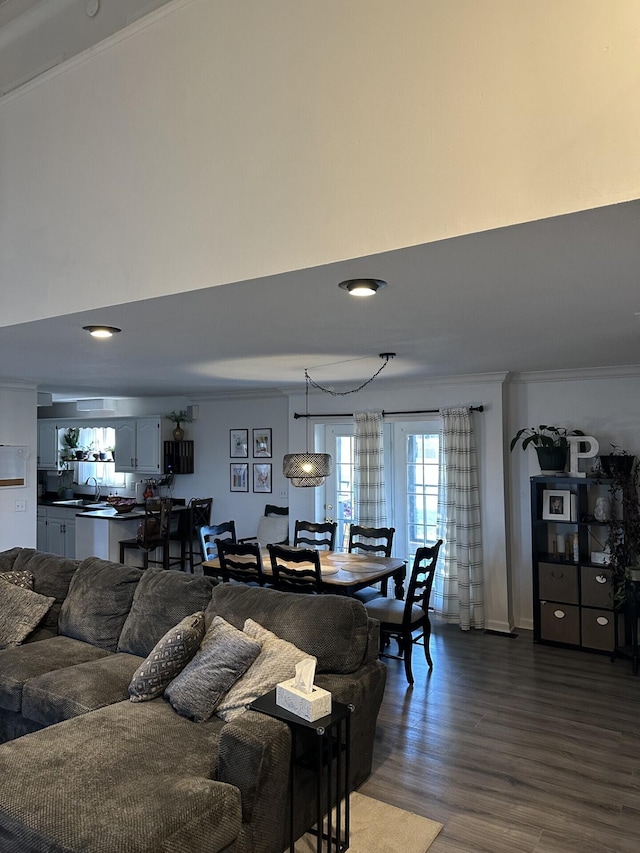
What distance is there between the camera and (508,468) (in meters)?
5.78

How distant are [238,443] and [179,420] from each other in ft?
3.35

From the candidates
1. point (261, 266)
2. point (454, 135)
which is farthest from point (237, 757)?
point (454, 135)

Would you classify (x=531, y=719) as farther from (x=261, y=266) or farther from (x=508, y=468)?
(x=261, y=266)

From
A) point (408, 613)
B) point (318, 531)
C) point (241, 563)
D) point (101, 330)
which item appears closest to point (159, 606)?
A: point (241, 563)

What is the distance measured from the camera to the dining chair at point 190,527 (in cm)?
754

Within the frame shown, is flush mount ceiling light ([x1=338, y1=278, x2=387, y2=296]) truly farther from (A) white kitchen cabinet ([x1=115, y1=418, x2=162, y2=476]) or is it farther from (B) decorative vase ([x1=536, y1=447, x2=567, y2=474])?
(A) white kitchen cabinet ([x1=115, y1=418, x2=162, y2=476])

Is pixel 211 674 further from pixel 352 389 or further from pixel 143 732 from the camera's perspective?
pixel 352 389

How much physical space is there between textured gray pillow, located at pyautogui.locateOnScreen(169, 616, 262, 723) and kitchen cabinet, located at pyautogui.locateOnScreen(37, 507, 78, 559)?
597 cm

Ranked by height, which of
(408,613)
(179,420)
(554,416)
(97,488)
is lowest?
(408,613)

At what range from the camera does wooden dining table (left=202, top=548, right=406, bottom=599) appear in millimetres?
4586

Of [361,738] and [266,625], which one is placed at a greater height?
[266,625]

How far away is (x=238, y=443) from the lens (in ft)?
26.0

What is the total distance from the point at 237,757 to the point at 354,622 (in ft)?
3.09

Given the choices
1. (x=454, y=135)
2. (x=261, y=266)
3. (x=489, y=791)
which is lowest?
(x=489, y=791)
